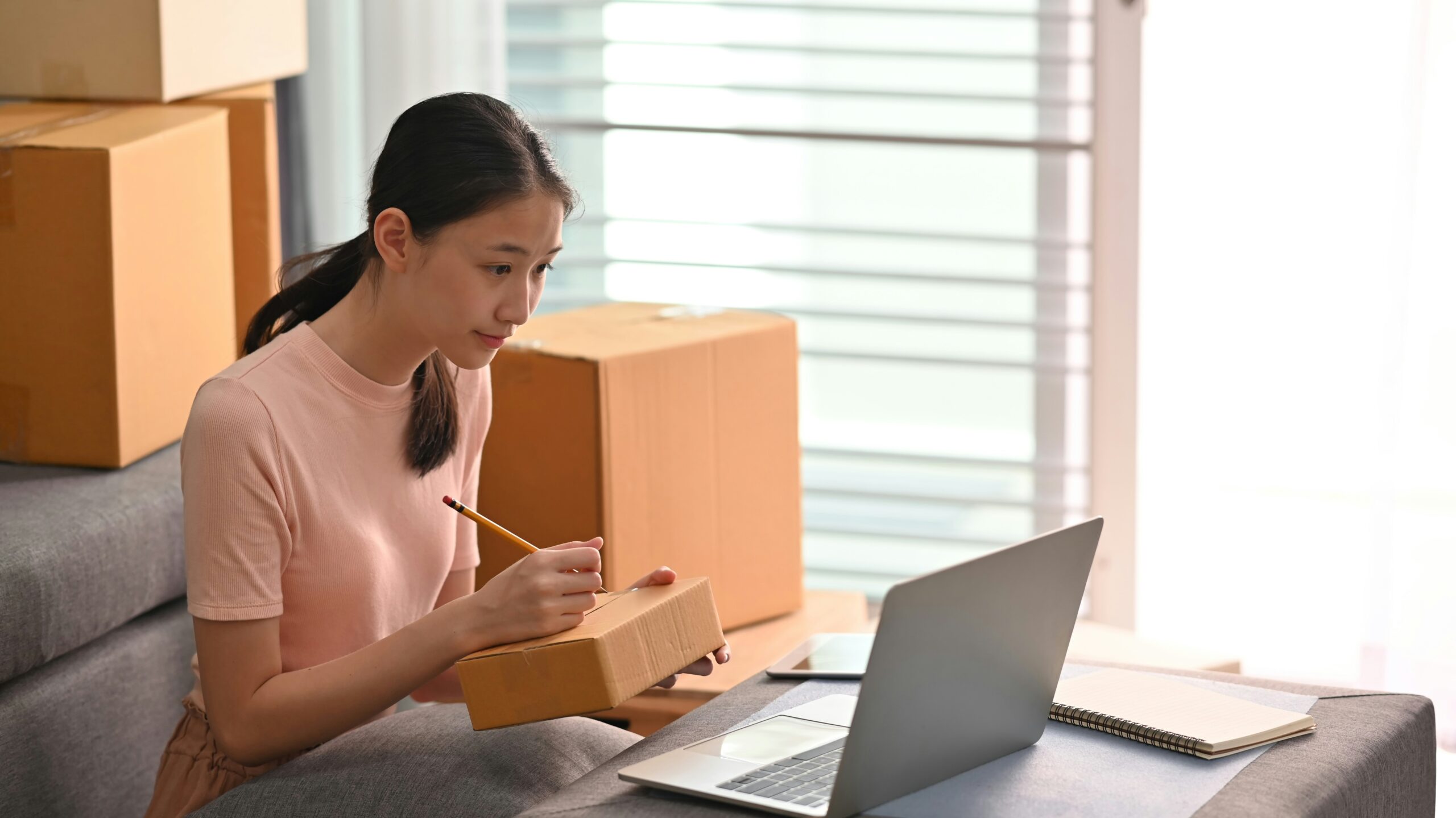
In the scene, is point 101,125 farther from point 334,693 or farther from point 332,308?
point 334,693

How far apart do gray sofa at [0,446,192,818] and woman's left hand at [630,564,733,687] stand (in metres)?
0.58

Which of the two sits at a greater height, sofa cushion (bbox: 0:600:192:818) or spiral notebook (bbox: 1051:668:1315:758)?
spiral notebook (bbox: 1051:668:1315:758)

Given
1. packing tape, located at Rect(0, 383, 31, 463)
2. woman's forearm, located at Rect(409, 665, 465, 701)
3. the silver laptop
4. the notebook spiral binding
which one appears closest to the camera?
the silver laptop

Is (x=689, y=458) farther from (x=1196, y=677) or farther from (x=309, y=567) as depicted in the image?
(x=1196, y=677)

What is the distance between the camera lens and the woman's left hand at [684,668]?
1166 millimetres

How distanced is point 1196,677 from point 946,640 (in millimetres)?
375

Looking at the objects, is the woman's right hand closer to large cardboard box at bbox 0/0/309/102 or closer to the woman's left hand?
the woman's left hand

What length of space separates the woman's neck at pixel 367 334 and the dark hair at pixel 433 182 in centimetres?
3

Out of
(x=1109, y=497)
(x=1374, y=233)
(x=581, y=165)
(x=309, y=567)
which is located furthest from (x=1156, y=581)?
(x=309, y=567)

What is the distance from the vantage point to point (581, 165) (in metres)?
2.48

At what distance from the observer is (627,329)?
183 cm

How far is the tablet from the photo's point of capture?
122 cm

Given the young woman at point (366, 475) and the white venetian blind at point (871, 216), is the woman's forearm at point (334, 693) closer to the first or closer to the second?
the young woman at point (366, 475)

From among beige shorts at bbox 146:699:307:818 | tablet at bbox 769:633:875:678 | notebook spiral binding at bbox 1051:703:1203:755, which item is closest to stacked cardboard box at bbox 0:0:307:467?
beige shorts at bbox 146:699:307:818
